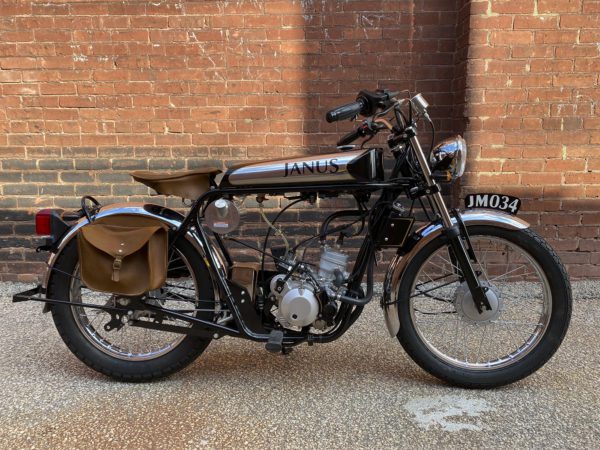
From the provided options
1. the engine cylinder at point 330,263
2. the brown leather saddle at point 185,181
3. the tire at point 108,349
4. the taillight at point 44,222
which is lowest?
the tire at point 108,349

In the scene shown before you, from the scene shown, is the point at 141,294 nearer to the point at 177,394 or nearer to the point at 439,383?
the point at 177,394

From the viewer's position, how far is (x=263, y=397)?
246 cm

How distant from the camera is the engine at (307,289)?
2385 mm

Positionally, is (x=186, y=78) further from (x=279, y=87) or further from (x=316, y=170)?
(x=316, y=170)

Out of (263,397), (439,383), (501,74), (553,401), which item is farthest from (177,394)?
(501,74)

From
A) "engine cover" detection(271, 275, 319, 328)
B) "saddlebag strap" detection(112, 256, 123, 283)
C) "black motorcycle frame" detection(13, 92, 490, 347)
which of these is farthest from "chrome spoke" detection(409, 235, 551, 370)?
"saddlebag strap" detection(112, 256, 123, 283)

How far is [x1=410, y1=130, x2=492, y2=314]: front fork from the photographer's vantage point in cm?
237

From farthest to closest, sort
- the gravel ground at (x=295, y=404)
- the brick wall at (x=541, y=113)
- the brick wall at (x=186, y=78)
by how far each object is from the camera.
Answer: the brick wall at (x=186, y=78), the brick wall at (x=541, y=113), the gravel ground at (x=295, y=404)

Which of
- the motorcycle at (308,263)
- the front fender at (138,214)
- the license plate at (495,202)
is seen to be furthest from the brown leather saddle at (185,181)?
the license plate at (495,202)

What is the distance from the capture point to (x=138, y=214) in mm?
2490

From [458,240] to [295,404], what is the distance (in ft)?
3.74

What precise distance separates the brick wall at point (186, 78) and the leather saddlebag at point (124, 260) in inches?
60.9

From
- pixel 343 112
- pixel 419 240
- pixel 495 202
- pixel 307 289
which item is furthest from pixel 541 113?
pixel 307 289

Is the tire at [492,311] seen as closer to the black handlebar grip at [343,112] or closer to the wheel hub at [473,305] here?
the wheel hub at [473,305]
